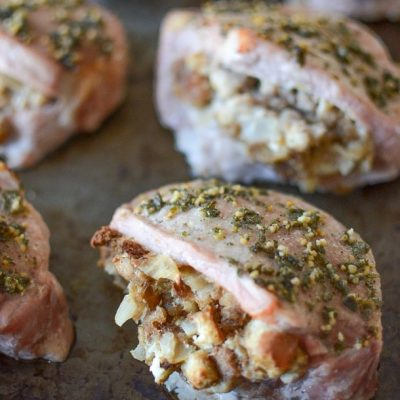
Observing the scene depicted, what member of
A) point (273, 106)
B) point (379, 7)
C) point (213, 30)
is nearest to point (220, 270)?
point (273, 106)

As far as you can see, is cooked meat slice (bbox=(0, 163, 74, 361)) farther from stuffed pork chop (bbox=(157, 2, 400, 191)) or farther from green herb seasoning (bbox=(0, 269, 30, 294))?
stuffed pork chop (bbox=(157, 2, 400, 191))

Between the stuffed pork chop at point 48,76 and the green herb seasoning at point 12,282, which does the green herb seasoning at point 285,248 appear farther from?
the stuffed pork chop at point 48,76

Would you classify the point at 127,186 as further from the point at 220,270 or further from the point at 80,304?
the point at 220,270

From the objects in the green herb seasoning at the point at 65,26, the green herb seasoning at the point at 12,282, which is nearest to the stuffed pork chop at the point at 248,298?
the green herb seasoning at the point at 12,282

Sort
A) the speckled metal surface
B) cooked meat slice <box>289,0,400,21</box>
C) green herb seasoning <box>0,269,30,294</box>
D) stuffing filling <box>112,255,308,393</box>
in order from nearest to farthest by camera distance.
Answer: stuffing filling <box>112,255,308,393</box> → green herb seasoning <box>0,269,30,294</box> → the speckled metal surface → cooked meat slice <box>289,0,400,21</box>

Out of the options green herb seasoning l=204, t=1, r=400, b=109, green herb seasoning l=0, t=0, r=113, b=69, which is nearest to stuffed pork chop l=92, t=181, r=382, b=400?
green herb seasoning l=204, t=1, r=400, b=109

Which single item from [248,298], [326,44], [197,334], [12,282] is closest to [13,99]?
[12,282]
